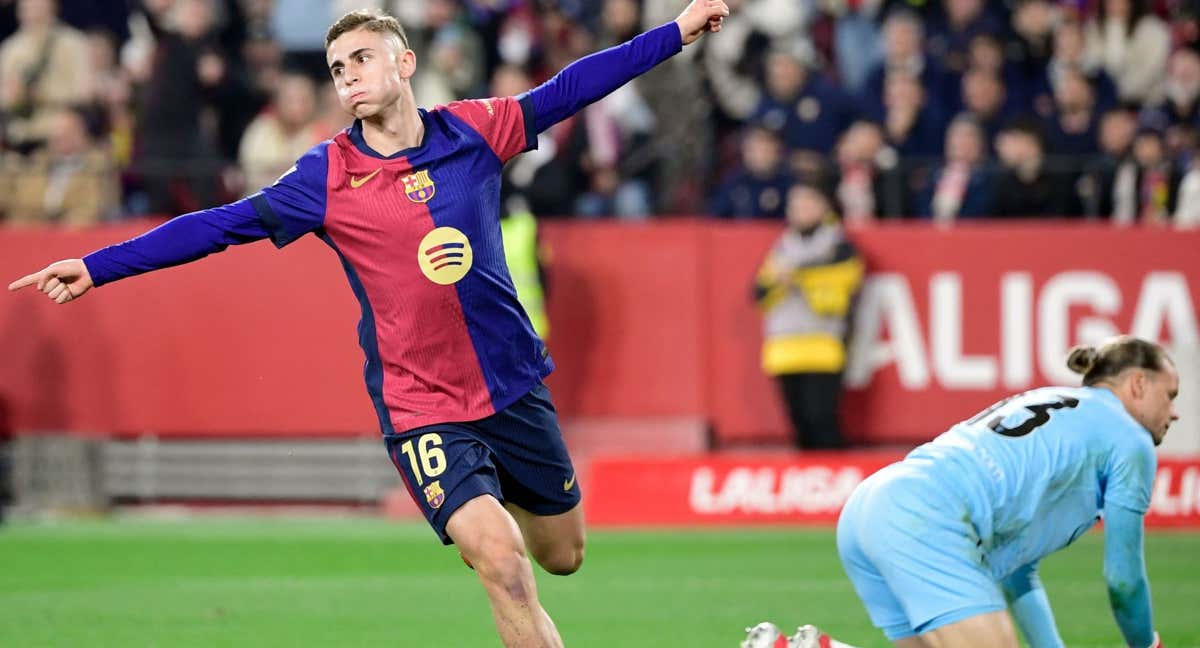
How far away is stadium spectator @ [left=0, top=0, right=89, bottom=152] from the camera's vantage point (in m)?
16.3

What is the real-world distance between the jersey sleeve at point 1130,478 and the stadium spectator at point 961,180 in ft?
32.0

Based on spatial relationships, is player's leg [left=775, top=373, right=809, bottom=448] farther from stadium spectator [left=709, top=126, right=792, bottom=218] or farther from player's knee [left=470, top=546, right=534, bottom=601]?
player's knee [left=470, top=546, right=534, bottom=601]

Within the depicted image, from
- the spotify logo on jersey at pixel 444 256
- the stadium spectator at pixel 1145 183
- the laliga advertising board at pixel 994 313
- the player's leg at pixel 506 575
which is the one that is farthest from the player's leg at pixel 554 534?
the stadium spectator at pixel 1145 183

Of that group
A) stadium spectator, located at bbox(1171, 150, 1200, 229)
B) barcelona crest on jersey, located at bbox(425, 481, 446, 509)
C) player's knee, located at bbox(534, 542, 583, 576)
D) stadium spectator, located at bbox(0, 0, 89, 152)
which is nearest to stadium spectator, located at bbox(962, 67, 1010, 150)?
stadium spectator, located at bbox(1171, 150, 1200, 229)

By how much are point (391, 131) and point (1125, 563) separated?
9.69ft

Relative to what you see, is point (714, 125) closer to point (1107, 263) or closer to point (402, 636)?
point (1107, 263)

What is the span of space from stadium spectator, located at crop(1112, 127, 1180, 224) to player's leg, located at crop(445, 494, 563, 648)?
10.3 meters

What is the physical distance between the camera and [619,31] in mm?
16203

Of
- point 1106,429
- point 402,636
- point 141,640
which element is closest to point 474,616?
point 402,636

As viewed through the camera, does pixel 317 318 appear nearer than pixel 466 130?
No

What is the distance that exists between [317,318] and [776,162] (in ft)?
13.7

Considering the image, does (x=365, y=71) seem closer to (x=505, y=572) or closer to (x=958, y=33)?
(x=505, y=572)


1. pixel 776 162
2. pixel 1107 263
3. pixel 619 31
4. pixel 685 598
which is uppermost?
pixel 619 31

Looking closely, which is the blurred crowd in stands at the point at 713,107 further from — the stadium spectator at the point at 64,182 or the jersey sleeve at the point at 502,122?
the jersey sleeve at the point at 502,122
